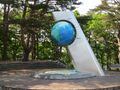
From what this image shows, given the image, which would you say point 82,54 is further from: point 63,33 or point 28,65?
point 28,65

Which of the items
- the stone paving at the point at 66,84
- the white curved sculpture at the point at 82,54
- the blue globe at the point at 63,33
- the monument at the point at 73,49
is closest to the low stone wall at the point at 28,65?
the monument at the point at 73,49

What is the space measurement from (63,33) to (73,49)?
1.18m

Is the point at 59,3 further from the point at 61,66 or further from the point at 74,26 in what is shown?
the point at 74,26

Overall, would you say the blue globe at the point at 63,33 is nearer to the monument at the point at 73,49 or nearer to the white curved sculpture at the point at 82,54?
the monument at the point at 73,49

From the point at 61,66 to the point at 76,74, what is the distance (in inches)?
250

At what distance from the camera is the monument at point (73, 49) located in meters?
13.3

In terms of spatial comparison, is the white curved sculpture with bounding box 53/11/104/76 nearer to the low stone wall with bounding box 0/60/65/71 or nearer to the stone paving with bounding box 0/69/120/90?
the stone paving with bounding box 0/69/120/90

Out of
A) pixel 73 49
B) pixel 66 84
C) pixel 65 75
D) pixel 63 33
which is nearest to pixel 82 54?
pixel 73 49

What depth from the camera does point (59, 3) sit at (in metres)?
22.5

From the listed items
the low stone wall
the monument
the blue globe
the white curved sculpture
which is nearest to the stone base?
the monument

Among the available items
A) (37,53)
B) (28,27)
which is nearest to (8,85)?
(28,27)

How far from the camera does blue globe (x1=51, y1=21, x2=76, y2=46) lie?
1336 centimetres

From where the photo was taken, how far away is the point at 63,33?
13344mm

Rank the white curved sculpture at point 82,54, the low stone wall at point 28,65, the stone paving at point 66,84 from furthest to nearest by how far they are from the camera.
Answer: the low stone wall at point 28,65
the white curved sculpture at point 82,54
the stone paving at point 66,84
